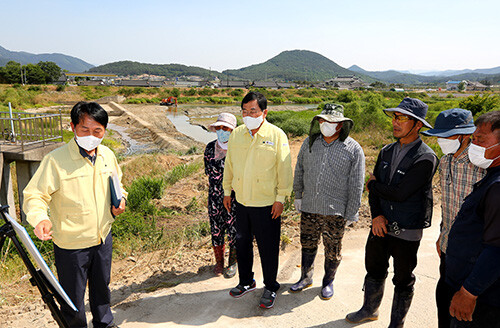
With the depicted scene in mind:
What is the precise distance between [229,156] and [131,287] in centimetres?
180

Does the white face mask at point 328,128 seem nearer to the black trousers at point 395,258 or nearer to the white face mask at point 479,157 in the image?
the black trousers at point 395,258

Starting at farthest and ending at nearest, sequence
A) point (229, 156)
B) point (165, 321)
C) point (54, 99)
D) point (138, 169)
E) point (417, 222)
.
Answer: point (54, 99) → point (138, 169) → point (229, 156) → point (165, 321) → point (417, 222)

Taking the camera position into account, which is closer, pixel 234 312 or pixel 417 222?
pixel 417 222

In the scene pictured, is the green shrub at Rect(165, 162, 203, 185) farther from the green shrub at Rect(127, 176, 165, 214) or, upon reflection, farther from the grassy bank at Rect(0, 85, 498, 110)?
the grassy bank at Rect(0, 85, 498, 110)

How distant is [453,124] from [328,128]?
3.04 feet

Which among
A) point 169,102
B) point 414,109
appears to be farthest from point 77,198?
point 169,102

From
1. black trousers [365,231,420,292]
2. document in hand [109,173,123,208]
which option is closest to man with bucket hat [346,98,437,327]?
black trousers [365,231,420,292]

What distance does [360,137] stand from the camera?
1451 centimetres

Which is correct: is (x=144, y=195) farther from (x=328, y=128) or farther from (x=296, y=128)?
(x=296, y=128)

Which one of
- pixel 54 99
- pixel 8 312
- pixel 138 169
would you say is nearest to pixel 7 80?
pixel 54 99

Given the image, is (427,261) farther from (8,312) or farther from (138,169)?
(138,169)

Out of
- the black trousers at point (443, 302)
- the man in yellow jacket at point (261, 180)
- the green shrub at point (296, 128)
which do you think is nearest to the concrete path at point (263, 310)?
the man in yellow jacket at point (261, 180)

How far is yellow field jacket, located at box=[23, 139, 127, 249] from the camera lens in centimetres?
218

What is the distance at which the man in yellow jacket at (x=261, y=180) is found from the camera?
9.53ft
